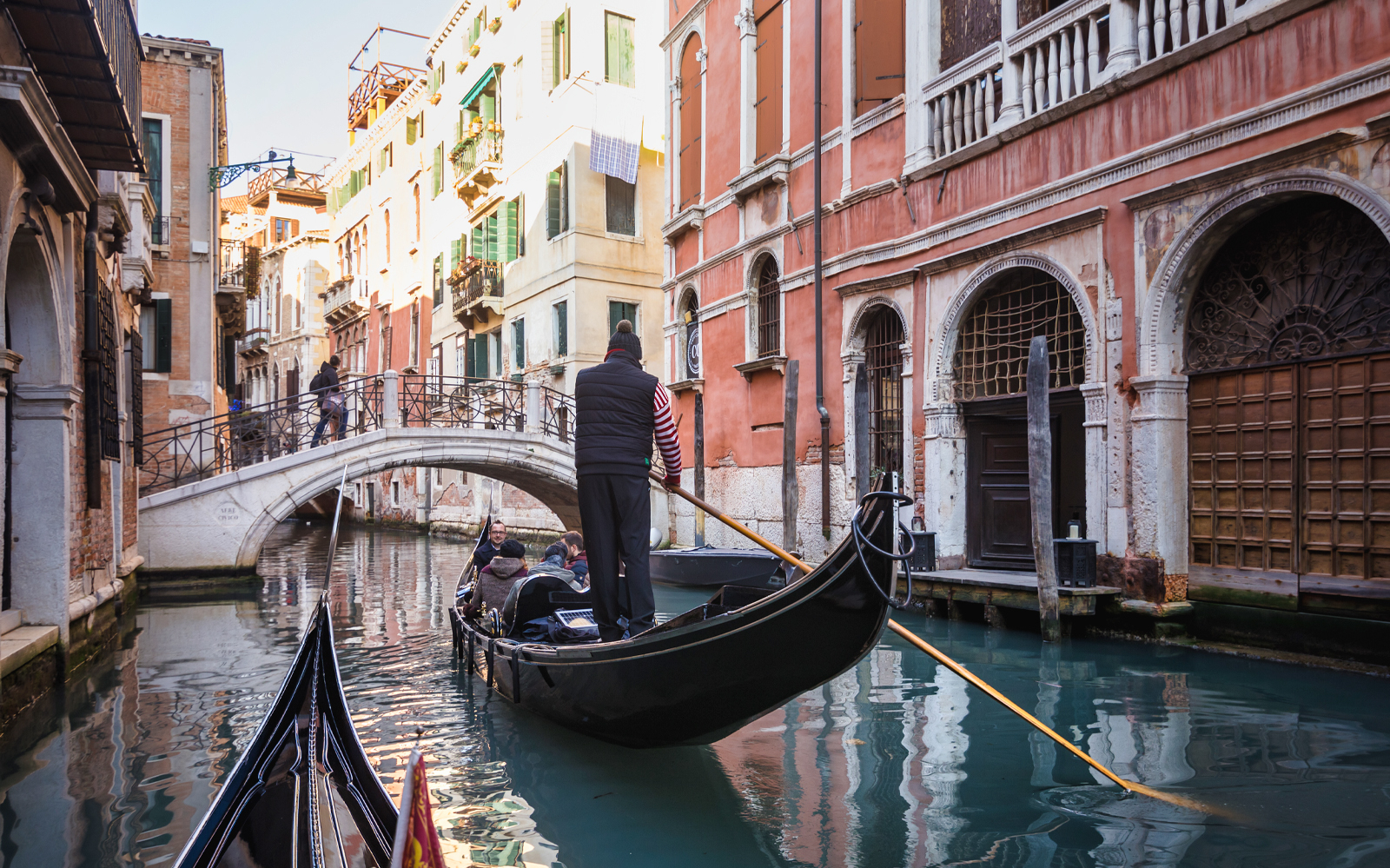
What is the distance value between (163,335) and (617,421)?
11.0 meters

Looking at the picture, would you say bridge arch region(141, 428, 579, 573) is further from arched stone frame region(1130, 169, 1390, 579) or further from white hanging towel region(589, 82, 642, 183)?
arched stone frame region(1130, 169, 1390, 579)

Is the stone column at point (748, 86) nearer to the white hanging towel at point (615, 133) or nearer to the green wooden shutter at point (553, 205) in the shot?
the white hanging towel at point (615, 133)

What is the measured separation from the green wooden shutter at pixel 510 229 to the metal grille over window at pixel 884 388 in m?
9.70

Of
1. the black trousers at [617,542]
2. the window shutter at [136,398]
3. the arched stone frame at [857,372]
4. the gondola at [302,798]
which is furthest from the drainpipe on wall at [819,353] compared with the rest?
the gondola at [302,798]

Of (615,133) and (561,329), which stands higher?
(615,133)

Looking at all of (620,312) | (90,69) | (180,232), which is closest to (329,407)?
(180,232)

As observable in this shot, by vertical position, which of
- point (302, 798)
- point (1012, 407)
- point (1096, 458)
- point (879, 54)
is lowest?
point (302, 798)

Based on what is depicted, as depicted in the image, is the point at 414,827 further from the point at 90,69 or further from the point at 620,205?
the point at 620,205

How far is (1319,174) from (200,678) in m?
6.61

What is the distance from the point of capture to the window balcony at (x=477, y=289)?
59.1ft

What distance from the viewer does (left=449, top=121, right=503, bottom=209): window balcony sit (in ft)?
58.1

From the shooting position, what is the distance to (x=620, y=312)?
52.3 feet

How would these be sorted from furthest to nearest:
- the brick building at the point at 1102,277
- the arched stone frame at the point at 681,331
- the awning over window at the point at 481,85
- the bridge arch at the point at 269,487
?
the awning over window at the point at 481,85 → the arched stone frame at the point at 681,331 → the bridge arch at the point at 269,487 → the brick building at the point at 1102,277

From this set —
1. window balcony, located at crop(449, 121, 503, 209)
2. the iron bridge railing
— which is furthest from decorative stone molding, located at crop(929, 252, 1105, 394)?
window balcony, located at crop(449, 121, 503, 209)
